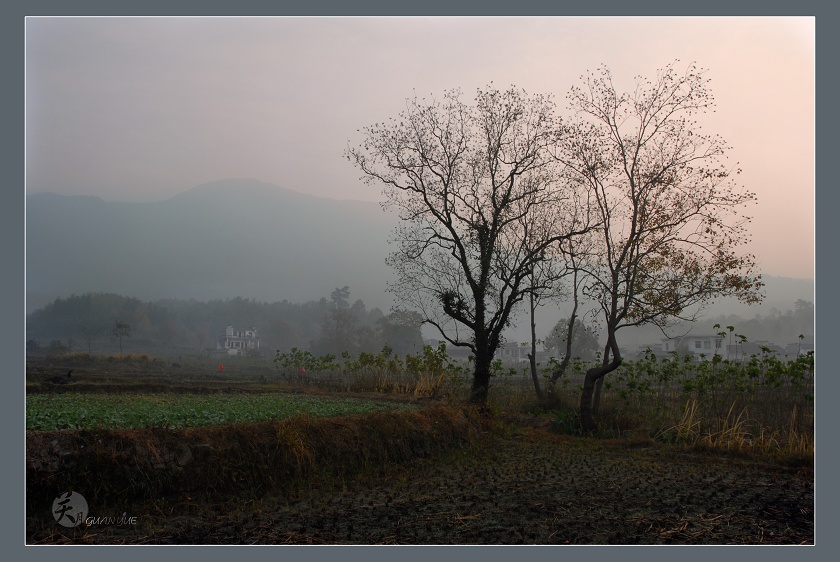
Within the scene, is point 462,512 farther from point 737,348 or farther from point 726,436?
point 737,348

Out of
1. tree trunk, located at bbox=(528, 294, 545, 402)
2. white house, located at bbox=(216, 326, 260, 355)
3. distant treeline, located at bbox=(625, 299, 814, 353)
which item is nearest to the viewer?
distant treeline, located at bbox=(625, 299, 814, 353)

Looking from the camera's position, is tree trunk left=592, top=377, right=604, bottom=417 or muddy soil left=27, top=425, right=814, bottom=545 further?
tree trunk left=592, top=377, right=604, bottom=417

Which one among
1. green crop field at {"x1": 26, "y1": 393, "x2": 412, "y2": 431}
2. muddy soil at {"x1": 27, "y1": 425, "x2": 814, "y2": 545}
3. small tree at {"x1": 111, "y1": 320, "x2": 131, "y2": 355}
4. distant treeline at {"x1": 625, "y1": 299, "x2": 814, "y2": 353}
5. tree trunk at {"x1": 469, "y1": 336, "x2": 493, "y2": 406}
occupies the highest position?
distant treeline at {"x1": 625, "y1": 299, "x2": 814, "y2": 353}

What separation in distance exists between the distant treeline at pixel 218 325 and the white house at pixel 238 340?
0.50ft

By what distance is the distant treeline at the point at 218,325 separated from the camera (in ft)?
36.5

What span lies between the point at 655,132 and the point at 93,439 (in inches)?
373

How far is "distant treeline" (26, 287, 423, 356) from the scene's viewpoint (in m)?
11.1

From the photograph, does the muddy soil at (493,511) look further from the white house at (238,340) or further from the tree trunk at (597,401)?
the white house at (238,340)

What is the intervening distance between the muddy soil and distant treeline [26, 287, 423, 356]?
426 centimetres

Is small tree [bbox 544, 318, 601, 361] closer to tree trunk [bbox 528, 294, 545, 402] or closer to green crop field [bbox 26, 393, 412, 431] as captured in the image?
tree trunk [bbox 528, 294, 545, 402]

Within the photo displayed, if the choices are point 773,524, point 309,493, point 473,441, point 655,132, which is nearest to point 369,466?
point 309,493

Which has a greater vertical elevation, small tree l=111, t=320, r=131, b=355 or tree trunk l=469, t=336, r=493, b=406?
small tree l=111, t=320, r=131, b=355

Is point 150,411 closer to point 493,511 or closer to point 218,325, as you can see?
point 493,511

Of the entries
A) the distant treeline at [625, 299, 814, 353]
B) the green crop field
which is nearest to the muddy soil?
the green crop field
